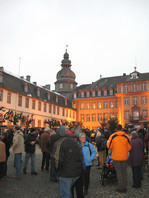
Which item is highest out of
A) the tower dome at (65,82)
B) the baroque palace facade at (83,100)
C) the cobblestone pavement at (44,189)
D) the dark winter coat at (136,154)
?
the tower dome at (65,82)

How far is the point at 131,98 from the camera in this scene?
166ft

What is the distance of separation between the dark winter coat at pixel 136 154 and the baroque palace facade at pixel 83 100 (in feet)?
86.3

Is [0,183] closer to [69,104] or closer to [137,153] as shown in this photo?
[137,153]

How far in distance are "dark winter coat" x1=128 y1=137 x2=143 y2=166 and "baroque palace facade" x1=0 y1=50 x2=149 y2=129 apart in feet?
86.3

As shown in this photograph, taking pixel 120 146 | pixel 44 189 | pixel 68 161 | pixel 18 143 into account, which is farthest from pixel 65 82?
pixel 68 161

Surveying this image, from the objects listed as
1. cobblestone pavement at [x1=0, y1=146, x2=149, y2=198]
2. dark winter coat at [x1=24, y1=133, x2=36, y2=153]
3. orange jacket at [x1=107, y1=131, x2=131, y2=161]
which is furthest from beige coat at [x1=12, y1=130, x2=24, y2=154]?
orange jacket at [x1=107, y1=131, x2=131, y2=161]

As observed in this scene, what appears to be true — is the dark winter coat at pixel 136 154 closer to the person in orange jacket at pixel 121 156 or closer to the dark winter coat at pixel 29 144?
the person in orange jacket at pixel 121 156

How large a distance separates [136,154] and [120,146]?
851 millimetres

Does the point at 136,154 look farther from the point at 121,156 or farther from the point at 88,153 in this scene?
the point at 88,153

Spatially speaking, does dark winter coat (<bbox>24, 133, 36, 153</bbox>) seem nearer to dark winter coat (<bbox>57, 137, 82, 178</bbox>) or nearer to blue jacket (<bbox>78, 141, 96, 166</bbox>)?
blue jacket (<bbox>78, 141, 96, 166</bbox>)

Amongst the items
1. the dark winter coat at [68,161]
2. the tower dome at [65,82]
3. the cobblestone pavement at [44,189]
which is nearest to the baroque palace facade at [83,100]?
the tower dome at [65,82]

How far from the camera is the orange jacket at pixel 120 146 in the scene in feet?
22.4

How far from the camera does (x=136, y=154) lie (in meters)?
7.31

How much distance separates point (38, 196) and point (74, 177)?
268 centimetres
